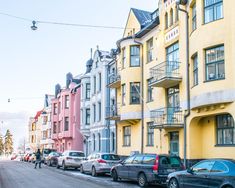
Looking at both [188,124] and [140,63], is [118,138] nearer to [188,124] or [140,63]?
[140,63]

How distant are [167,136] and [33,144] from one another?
2735 inches

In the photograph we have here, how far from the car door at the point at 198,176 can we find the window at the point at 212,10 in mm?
8503

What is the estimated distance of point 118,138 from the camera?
3403cm

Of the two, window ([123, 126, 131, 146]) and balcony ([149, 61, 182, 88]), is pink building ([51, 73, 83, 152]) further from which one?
balcony ([149, 61, 182, 88])

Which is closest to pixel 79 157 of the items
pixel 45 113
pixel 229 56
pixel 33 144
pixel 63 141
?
pixel 229 56

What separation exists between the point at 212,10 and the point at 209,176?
981 centimetres

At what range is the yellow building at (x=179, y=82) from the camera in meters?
19.3

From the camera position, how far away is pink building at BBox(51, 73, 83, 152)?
1992 inches

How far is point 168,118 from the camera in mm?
24375

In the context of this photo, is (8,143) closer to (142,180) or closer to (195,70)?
(195,70)

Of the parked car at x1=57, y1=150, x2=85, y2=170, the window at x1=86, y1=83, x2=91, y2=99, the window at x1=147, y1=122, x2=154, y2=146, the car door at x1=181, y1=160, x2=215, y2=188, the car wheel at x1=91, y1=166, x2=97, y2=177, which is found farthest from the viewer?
the window at x1=86, y1=83, x2=91, y2=99

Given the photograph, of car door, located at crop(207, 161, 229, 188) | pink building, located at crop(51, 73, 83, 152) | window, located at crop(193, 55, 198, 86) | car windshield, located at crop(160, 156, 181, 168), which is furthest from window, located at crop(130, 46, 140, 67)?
pink building, located at crop(51, 73, 83, 152)

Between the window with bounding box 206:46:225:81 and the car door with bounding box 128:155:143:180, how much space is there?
5.33m

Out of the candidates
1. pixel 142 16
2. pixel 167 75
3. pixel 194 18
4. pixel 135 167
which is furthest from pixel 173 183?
pixel 142 16
